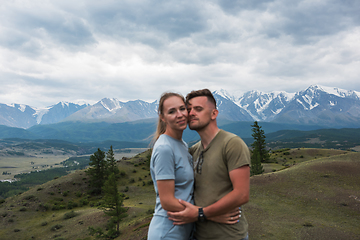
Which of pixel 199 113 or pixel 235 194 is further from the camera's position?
pixel 199 113

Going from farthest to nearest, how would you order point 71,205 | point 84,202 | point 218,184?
point 84,202 → point 71,205 → point 218,184

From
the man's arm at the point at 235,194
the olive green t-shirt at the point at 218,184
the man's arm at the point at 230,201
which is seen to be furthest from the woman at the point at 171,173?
the man's arm at the point at 235,194

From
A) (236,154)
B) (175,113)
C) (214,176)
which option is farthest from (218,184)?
(175,113)

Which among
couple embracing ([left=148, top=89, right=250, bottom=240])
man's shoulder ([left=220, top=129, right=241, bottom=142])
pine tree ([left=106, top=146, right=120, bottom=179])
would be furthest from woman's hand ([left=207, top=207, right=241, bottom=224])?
pine tree ([left=106, top=146, right=120, bottom=179])

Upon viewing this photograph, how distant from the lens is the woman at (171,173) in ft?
12.7

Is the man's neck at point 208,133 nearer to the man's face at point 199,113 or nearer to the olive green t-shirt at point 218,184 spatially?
the man's face at point 199,113

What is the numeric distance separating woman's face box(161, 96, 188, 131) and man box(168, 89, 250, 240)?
0.81 feet

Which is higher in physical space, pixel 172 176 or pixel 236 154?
pixel 236 154

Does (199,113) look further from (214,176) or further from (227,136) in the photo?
(214,176)

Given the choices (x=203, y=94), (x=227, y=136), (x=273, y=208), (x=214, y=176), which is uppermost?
(x=203, y=94)

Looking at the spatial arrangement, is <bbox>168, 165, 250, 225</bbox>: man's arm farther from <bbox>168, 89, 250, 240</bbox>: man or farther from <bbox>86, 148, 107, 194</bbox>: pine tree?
<bbox>86, 148, 107, 194</bbox>: pine tree

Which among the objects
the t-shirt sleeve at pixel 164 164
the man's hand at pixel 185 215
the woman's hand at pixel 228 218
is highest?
the t-shirt sleeve at pixel 164 164

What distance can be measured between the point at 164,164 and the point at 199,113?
1.45 meters

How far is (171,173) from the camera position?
387cm
